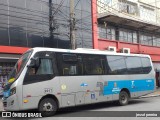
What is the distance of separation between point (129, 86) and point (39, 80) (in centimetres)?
611

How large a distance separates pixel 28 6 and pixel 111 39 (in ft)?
33.9

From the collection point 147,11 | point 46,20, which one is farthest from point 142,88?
point 147,11

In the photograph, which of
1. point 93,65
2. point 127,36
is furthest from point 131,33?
point 93,65

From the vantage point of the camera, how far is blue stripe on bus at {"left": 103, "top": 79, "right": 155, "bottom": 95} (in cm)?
1560

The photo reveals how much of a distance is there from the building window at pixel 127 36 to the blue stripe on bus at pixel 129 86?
1272 centimetres

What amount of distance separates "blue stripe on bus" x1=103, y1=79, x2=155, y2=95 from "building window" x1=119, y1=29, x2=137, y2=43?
12724 mm

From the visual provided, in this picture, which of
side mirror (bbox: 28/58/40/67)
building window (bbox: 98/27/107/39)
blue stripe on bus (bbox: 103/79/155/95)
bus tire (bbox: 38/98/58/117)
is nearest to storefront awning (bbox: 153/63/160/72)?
building window (bbox: 98/27/107/39)

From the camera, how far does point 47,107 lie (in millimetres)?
12875

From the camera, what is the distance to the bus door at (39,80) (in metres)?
12.3

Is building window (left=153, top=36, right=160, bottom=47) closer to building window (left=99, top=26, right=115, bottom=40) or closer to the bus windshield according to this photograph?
building window (left=99, top=26, right=115, bottom=40)

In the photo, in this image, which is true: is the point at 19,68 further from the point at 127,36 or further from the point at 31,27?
the point at 127,36

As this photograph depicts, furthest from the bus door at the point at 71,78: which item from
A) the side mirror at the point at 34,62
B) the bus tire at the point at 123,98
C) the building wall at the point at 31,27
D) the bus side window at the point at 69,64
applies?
the building wall at the point at 31,27

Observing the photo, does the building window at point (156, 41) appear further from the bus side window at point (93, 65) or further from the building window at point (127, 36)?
the bus side window at point (93, 65)

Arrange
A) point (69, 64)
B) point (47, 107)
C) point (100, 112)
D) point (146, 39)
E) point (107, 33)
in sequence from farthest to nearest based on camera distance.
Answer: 1. point (146, 39)
2. point (107, 33)
3. point (69, 64)
4. point (100, 112)
5. point (47, 107)
